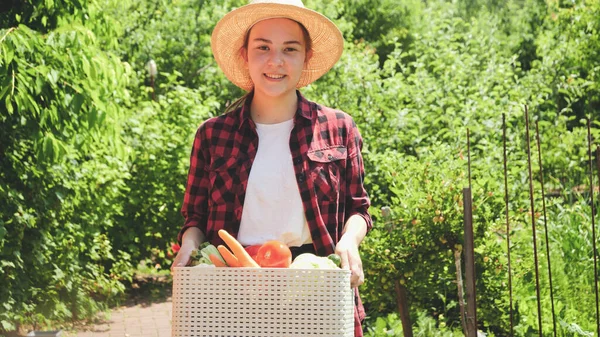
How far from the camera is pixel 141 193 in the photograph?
8250 mm

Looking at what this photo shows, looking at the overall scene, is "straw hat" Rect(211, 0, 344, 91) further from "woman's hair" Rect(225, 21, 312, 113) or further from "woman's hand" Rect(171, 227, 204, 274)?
"woman's hand" Rect(171, 227, 204, 274)

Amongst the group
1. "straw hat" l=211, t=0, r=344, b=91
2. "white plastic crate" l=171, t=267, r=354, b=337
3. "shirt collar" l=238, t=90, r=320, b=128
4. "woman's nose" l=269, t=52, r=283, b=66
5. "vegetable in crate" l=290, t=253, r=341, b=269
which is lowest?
"white plastic crate" l=171, t=267, r=354, b=337

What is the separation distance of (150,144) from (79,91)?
2908 mm

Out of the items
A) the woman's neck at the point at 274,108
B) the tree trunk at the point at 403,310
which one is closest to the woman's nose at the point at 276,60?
the woman's neck at the point at 274,108

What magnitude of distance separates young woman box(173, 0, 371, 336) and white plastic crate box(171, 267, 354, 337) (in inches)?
9.6

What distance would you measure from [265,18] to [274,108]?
27 cm

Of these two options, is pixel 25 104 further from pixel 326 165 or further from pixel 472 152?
pixel 472 152

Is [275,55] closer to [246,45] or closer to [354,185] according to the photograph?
[246,45]

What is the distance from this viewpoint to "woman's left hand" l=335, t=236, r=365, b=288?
8.07ft

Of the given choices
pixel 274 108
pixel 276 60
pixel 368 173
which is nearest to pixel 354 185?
pixel 274 108

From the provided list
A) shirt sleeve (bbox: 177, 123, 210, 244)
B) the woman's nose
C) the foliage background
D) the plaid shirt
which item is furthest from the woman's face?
the foliage background

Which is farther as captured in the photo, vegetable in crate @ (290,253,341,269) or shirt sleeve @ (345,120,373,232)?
shirt sleeve @ (345,120,373,232)

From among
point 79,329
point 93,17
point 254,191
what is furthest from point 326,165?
point 79,329

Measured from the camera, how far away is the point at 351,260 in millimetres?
2484
